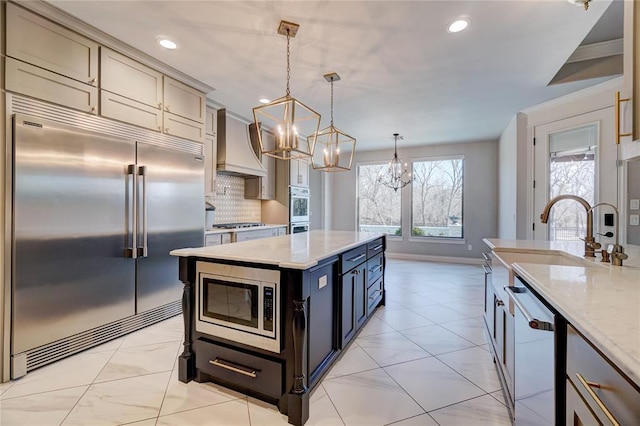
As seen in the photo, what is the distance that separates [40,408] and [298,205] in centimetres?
420

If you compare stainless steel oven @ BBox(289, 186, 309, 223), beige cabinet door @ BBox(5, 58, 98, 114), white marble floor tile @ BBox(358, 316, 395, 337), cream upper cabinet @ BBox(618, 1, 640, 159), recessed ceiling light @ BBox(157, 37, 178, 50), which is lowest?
white marble floor tile @ BBox(358, 316, 395, 337)

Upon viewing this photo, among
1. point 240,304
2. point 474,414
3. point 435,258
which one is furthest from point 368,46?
point 435,258

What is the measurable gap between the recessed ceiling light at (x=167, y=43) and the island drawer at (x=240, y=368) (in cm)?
247

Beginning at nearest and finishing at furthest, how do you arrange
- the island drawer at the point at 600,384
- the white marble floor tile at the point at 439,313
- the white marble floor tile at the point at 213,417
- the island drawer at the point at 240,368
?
1. the island drawer at the point at 600,384
2. the white marble floor tile at the point at 213,417
3. the island drawer at the point at 240,368
4. the white marble floor tile at the point at 439,313

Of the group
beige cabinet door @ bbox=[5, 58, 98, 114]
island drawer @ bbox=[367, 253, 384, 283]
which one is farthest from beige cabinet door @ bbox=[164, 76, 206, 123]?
island drawer @ bbox=[367, 253, 384, 283]

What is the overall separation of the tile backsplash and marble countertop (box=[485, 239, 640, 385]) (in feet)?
13.3

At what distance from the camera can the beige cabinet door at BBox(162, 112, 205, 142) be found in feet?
10.2

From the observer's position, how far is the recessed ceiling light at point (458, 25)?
7.33ft

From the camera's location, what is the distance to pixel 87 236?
7.84ft

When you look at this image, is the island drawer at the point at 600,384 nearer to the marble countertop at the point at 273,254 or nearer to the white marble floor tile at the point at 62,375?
the marble countertop at the point at 273,254

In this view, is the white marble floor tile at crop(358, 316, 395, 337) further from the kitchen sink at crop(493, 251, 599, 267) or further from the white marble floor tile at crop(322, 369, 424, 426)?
the kitchen sink at crop(493, 251, 599, 267)

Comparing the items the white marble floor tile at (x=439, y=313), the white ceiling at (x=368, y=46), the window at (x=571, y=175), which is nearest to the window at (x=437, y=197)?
the white ceiling at (x=368, y=46)

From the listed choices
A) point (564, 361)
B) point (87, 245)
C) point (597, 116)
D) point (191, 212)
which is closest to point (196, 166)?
point (191, 212)

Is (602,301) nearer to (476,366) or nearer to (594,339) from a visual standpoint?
(594,339)
